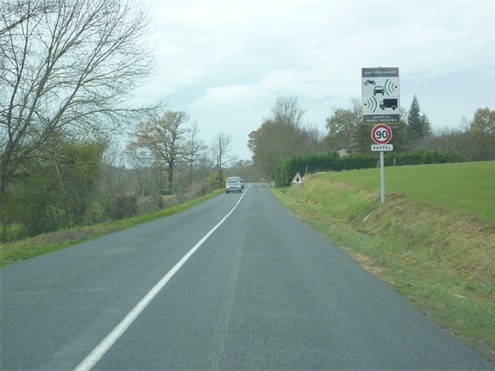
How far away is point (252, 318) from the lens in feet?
22.2

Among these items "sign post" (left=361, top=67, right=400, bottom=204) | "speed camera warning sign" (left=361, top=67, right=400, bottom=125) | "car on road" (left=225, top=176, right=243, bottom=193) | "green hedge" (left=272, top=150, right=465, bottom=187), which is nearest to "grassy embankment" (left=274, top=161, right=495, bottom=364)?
"sign post" (left=361, top=67, right=400, bottom=204)

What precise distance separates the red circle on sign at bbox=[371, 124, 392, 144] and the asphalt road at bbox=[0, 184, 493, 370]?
9.19 meters

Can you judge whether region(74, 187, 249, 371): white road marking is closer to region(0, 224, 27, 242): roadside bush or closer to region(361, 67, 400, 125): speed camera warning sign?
region(361, 67, 400, 125): speed camera warning sign

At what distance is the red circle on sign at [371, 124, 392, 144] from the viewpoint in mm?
20344

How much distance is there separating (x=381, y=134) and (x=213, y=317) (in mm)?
15288

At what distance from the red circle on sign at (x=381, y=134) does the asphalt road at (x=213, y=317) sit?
30.2ft

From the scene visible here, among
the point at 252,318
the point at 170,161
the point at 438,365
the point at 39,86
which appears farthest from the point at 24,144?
the point at 170,161

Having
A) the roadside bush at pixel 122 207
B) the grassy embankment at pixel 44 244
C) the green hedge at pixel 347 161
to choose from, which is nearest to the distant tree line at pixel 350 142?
the green hedge at pixel 347 161

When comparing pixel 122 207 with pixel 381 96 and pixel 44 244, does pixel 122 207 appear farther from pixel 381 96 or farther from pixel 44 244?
pixel 381 96

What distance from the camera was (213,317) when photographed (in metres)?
6.82

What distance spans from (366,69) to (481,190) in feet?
22.0

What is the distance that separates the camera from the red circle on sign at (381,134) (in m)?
20.3

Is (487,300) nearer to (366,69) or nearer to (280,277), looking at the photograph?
(280,277)

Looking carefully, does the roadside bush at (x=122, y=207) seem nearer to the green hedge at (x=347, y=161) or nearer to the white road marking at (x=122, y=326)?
the white road marking at (x=122, y=326)
